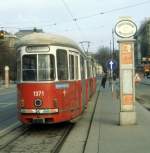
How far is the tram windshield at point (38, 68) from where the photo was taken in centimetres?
1592

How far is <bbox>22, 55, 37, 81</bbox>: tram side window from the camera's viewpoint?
52.4ft

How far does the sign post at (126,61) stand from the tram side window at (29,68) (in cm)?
293

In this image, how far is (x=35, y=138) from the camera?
15.6 metres

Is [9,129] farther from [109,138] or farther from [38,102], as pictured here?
[109,138]

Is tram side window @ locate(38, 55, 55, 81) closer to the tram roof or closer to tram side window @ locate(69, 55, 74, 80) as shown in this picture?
the tram roof

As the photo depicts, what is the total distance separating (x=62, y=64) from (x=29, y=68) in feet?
3.48

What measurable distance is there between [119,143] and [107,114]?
859 centimetres

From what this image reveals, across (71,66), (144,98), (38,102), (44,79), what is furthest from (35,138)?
(144,98)

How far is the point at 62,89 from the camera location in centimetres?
1628

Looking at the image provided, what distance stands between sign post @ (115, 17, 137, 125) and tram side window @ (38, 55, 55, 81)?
245cm

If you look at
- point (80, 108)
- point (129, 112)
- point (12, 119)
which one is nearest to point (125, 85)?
point (129, 112)

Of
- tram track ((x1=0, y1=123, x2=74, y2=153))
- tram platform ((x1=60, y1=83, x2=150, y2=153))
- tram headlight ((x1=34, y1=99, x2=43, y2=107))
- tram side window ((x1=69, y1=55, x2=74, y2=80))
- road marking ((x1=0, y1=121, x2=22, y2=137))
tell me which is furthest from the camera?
tram side window ((x1=69, y1=55, x2=74, y2=80))

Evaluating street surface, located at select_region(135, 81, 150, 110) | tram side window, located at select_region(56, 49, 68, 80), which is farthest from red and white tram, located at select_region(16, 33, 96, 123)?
street surface, located at select_region(135, 81, 150, 110)

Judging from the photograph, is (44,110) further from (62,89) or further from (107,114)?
(107,114)
